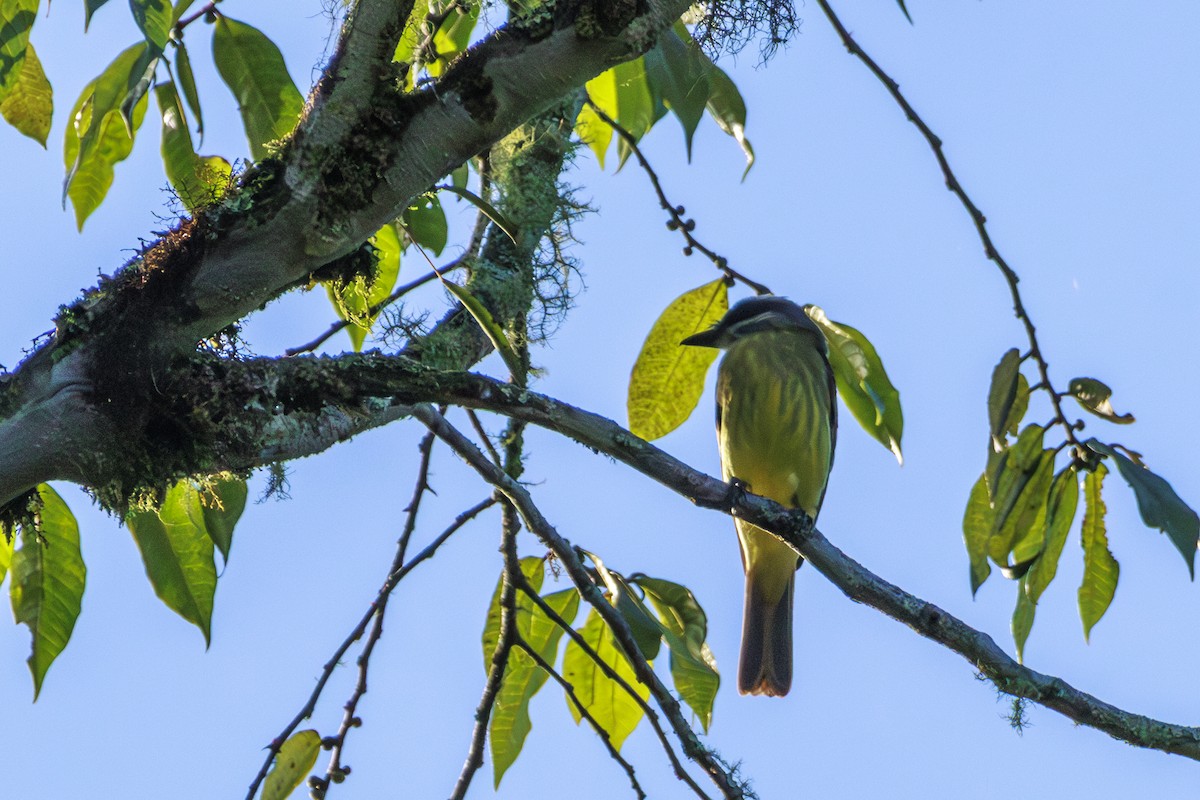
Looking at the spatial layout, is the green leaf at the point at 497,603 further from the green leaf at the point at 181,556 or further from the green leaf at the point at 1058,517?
the green leaf at the point at 1058,517

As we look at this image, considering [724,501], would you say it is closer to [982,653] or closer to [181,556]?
[982,653]

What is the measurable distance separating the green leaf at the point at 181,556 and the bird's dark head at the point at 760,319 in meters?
2.69

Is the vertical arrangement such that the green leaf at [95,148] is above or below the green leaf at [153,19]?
above

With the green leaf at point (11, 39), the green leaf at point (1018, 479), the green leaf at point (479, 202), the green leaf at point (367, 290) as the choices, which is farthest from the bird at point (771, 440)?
the green leaf at point (11, 39)

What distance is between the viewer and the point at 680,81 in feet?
8.81

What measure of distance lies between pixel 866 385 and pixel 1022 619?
685 millimetres

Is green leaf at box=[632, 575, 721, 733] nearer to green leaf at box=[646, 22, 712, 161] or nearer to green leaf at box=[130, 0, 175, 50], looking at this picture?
green leaf at box=[646, 22, 712, 161]

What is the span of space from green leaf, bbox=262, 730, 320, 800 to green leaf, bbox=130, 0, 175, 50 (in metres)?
1.54

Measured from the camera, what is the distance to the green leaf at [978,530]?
9.44 feet

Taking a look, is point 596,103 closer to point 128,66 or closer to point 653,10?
point 128,66

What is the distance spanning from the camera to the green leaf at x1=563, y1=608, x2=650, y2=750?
119 inches

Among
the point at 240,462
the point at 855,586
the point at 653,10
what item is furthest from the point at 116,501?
the point at 855,586

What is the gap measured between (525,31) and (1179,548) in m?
1.55

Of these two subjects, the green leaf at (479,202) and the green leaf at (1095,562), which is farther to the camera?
the green leaf at (1095,562)
